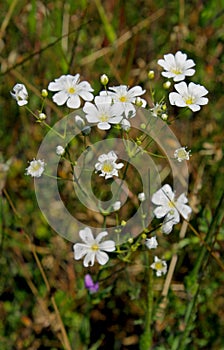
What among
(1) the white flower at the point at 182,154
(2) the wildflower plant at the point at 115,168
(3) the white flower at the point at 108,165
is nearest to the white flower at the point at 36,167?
(2) the wildflower plant at the point at 115,168

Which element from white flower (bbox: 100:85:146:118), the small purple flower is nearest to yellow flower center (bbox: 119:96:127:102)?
white flower (bbox: 100:85:146:118)

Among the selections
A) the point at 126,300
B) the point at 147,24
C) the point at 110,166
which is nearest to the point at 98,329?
the point at 126,300

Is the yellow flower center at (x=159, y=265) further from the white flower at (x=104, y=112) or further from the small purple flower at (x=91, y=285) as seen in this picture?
the white flower at (x=104, y=112)

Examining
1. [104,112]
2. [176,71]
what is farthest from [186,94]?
[104,112]

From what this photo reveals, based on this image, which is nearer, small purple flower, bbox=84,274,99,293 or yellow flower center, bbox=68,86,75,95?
yellow flower center, bbox=68,86,75,95

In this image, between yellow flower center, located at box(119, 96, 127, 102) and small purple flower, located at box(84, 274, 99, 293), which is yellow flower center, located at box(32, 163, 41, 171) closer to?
yellow flower center, located at box(119, 96, 127, 102)

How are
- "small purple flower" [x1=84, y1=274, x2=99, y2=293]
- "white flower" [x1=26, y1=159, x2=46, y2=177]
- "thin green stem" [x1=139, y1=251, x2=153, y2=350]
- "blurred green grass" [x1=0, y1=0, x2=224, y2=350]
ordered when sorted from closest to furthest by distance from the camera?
"white flower" [x1=26, y1=159, x2=46, y2=177] < "thin green stem" [x1=139, y1=251, x2=153, y2=350] < "small purple flower" [x1=84, y1=274, x2=99, y2=293] < "blurred green grass" [x1=0, y1=0, x2=224, y2=350]

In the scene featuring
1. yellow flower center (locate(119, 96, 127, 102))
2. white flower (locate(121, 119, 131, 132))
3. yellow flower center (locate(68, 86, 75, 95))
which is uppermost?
yellow flower center (locate(68, 86, 75, 95))

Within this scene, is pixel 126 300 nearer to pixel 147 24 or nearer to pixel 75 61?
pixel 75 61
